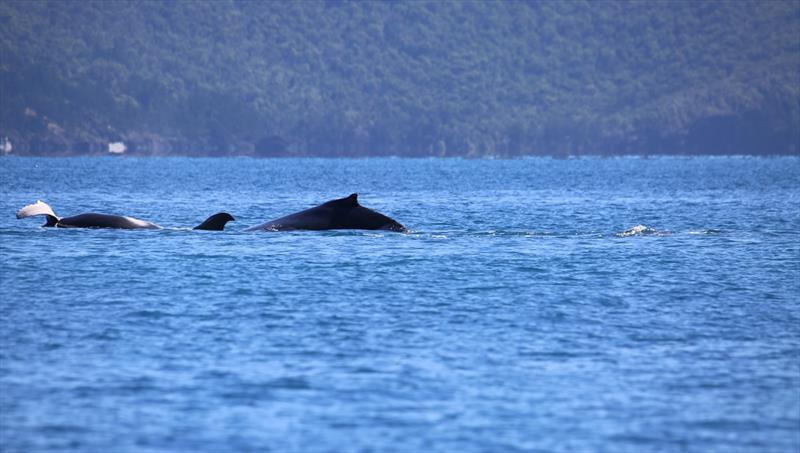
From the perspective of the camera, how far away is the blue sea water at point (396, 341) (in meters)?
17.0

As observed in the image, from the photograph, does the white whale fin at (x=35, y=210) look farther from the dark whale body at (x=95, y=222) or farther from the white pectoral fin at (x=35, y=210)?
the dark whale body at (x=95, y=222)

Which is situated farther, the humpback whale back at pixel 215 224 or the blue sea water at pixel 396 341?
the humpback whale back at pixel 215 224

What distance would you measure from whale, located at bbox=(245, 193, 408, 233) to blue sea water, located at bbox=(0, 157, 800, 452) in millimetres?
547

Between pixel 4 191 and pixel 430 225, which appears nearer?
pixel 430 225

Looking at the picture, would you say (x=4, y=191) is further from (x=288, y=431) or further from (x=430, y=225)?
(x=288, y=431)

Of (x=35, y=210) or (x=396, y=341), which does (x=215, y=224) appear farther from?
(x=396, y=341)

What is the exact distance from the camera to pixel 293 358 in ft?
69.2

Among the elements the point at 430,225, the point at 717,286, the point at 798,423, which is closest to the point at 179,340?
the point at 798,423

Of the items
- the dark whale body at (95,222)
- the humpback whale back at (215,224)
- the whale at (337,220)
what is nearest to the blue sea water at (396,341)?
the humpback whale back at (215,224)

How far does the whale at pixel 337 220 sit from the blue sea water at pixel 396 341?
55 cm

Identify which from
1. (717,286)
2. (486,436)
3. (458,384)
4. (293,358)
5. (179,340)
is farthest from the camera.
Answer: (717,286)

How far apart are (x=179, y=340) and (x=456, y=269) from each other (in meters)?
11.7

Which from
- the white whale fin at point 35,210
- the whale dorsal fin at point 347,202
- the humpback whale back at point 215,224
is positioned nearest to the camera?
the white whale fin at point 35,210

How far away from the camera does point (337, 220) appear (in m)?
40.6
